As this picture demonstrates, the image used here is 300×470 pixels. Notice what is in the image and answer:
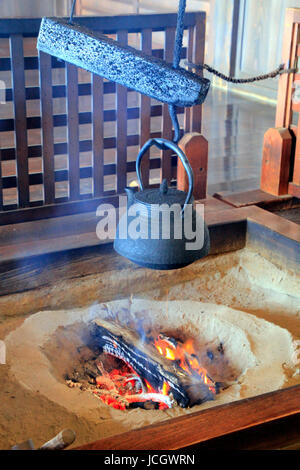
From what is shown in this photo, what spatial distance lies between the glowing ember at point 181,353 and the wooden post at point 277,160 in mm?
1528

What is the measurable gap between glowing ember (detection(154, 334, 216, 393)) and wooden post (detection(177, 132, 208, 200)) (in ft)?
3.63

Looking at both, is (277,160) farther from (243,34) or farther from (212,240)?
(243,34)

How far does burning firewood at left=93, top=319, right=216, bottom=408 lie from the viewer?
2279 millimetres

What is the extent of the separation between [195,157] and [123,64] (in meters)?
A: 1.81

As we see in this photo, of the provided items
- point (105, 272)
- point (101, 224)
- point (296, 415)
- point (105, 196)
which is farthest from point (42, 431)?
point (105, 196)

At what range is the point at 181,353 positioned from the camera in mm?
2607

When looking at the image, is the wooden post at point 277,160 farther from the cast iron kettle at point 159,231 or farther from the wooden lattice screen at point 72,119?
the cast iron kettle at point 159,231

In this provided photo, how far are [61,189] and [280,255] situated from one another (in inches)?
68.9

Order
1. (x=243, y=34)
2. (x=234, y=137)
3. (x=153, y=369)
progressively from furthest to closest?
(x=243, y=34)
(x=234, y=137)
(x=153, y=369)

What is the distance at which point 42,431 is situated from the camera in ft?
6.60

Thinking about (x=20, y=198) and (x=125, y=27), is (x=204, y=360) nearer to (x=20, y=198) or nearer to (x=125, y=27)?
(x=20, y=198)

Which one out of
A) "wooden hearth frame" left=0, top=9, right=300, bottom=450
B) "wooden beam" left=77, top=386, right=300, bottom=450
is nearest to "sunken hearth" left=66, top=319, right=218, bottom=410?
"wooden hearth frame" left=0, top=9, right=300, bottom=450

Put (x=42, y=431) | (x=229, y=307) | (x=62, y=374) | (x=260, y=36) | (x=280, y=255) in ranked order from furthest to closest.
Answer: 1. (x=260, y=36)
2. (x=280, y=255)
3. (x=229, y=307)
4. (x=62, y=374)
5. (x=42, y=431)

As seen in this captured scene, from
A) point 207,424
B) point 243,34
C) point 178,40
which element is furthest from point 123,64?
point 243,34
